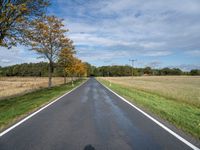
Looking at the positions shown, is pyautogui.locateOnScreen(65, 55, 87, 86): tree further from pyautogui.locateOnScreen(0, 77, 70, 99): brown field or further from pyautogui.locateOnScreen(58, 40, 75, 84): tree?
pyautogui.locateOnScreen(0, 77, 70, 99): brown field

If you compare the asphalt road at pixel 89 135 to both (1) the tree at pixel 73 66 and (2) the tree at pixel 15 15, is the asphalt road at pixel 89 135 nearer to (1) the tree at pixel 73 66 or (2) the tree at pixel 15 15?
(2) the tree at pixel 15 15

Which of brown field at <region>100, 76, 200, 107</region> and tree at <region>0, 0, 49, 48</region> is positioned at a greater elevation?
tree at <region>0, 0, 49, 48</region>

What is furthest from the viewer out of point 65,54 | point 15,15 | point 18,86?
point 18,86

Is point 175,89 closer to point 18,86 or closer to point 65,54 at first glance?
point 65,54

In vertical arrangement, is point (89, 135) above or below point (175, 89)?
above

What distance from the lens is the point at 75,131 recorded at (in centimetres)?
782

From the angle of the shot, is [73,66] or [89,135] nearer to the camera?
[89,135]

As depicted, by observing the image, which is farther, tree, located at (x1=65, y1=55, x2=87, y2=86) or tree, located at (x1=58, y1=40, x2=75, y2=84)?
tree, located at (x1=65, y1=55, x2=87, y2=86)

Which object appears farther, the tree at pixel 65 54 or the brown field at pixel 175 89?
the tree at pixel 65 54

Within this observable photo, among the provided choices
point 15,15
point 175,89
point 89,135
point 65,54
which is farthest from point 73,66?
point 89,135

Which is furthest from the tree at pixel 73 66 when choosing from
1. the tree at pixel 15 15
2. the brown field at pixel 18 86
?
the tree at pixel 15 15

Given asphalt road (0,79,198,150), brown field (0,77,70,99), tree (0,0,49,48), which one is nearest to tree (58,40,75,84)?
brown field (0,77,70,99)

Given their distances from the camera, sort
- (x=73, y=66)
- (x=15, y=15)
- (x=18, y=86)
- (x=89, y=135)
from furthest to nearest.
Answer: (x=18, y=86) → (x=73, y=66) → (x=15, y=15) → (x=89, y=135)

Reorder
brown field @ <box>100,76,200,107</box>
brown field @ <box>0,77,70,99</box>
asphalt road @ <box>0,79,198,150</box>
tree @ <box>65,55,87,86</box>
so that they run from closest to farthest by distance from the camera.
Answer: asphalt road @ <box>0,79,198,150</box>, brown field @ <box>100,76,200,107</box>, brown field @ <box>0,77,70,99</box>, tree @ <box>65,55,87,86</box>
